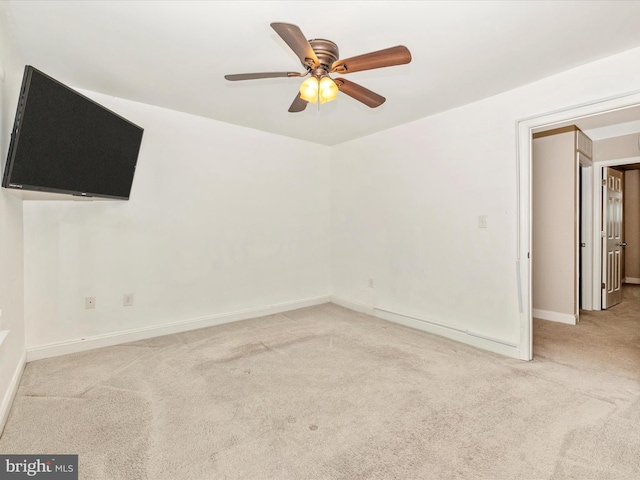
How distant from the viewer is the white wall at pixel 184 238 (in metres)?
2.82

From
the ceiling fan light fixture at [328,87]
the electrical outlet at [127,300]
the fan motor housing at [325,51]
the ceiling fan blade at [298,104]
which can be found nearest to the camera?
the fan motor housing at [325,51]

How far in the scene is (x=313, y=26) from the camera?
6.31ft

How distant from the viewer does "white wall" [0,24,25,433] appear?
1.93 m

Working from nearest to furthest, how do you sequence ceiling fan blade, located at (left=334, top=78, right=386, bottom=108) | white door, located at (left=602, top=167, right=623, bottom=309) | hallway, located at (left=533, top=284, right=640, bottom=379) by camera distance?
ceiling fan blade, located at (left=334, top=78, right=386, bottom=108), hallway, located at (left=533, top=284, right=640, bottom=379), white door, located at (left=602, top=167, right=623, bottom=309)

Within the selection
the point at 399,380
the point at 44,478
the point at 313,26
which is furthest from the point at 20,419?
the point at 313,26

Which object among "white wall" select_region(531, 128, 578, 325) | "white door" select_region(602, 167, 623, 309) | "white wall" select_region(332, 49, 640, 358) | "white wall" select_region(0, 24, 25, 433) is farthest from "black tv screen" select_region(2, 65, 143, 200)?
"white door" select_region(602, 167, 623, 309)

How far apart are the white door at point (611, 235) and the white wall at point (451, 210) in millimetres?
2393

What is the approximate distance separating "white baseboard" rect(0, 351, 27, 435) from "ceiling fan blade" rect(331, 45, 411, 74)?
2.67 meters

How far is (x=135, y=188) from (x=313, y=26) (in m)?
2.28

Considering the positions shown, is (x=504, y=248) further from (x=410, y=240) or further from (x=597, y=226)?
(x=597, y=226)

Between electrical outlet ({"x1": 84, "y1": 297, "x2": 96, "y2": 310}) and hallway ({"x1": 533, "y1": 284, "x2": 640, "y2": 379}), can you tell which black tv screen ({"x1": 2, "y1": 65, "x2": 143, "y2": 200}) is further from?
hallway ({"x1": 533, "y1": 284, "x2": 640, "y2": 379})

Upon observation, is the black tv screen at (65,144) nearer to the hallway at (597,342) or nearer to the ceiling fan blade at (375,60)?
the ceiling fan blade at (375,60)

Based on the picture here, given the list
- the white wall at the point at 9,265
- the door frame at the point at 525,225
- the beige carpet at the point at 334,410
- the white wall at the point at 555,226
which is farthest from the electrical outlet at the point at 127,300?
the white wall at the point at 555,226

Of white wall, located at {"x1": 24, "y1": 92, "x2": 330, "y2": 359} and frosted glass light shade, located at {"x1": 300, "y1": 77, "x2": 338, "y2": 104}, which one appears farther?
white wall, located at {"x1": 24, "y1": 92, "x2": 330, "y2": 359}
